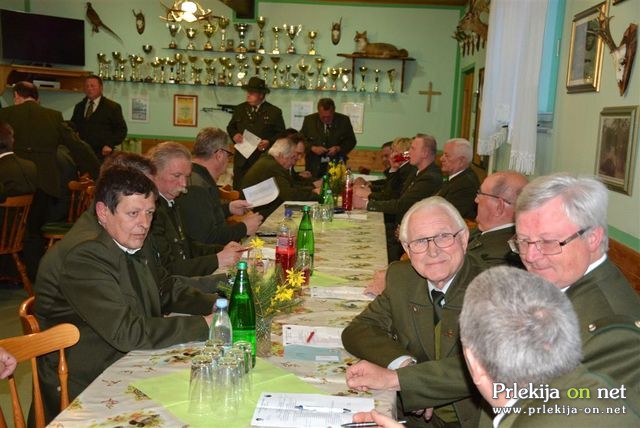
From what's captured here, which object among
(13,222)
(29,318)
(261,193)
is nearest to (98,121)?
(13,222)

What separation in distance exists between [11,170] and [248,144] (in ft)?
9.27

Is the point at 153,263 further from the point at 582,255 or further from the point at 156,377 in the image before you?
the point at 582,255

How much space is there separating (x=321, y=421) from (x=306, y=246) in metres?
2.00

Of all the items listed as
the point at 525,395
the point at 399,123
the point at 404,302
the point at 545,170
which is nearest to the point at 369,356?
the point at 404,302

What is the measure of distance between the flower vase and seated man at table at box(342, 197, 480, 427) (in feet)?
0.89

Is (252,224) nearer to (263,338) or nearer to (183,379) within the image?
(263,338)

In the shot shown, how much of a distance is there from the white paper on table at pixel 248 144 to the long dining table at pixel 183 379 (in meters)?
4.64

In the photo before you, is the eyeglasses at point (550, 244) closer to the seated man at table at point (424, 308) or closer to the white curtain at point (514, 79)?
the seated man at table at point (424, 308)

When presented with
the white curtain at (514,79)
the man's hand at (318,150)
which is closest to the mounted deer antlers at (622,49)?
the white curtain at (514,79)

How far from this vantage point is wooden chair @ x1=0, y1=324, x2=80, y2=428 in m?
2.04

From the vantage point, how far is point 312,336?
2367mm

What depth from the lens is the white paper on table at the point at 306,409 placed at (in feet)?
Result: 5.56

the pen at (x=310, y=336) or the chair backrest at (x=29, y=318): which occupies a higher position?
the chair backrest at (x=29, y=318)

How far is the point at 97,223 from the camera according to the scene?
2.38 m
